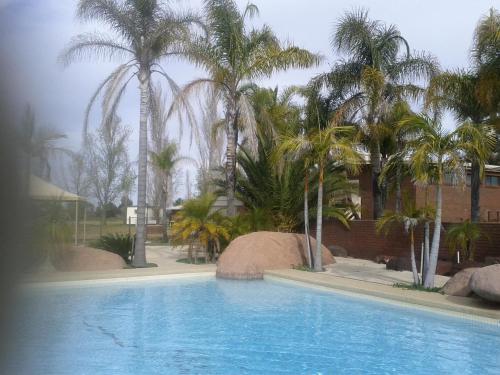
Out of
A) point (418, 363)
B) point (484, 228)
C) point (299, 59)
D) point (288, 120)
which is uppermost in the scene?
point (299, 59)

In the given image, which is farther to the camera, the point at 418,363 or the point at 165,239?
the point at 165,239

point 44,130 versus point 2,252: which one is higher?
point 44,130

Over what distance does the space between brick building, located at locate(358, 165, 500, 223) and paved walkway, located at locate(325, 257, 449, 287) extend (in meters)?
7.30

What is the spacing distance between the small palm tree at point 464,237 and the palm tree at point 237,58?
765cm

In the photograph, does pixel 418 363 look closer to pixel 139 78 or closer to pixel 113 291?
pixel 113 291

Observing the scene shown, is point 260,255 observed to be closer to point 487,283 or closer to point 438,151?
point 438,151

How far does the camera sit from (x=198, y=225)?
18.3 metres

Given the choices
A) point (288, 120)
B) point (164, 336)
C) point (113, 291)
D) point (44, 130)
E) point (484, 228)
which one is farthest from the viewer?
point (288, 120)

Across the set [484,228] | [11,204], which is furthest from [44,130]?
[484,228]

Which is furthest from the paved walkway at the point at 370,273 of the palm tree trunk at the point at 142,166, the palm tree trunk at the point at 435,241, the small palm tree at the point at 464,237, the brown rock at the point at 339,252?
the palm tree trunk at the point at 142,166

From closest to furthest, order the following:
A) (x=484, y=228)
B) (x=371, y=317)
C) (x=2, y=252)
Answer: (x=2, y=252) < (x=371, y=317) < (x=484, y=228)

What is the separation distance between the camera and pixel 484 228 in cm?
1571

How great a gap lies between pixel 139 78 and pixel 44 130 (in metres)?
14.7

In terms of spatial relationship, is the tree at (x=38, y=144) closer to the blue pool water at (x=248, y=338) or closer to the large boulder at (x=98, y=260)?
the blue pool water at (x=248, y=338)
